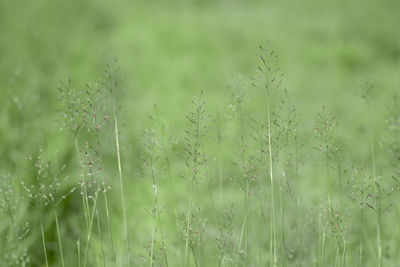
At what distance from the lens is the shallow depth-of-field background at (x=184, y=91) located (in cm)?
184

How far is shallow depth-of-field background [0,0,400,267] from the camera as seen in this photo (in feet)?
6.03

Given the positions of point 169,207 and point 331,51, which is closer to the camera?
point 169,207

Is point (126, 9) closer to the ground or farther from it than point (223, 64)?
farther from it

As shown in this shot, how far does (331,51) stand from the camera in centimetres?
425

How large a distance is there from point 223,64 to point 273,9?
2.02 m

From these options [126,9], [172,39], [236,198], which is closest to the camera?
[236,198]

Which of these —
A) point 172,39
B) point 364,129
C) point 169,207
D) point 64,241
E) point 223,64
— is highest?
point 172,39

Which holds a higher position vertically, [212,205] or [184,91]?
[184,91]

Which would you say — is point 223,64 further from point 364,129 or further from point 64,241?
point 64,241

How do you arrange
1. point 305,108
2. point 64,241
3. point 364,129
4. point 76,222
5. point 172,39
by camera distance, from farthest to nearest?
point 172,39, point 305,108, point 364,129, point 76,222, point 64,241

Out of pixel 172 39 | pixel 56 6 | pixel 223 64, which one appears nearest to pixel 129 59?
pixel 172 39

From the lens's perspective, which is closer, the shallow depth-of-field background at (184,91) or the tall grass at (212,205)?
the tall grass at (212,205)

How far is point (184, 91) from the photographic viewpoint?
3650mm

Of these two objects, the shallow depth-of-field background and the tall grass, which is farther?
the shallow depth-of-field background
